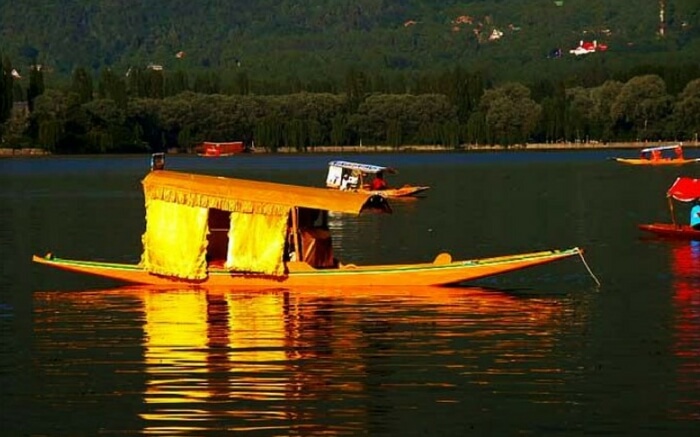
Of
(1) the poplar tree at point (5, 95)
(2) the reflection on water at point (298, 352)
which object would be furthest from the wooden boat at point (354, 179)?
(1) the poplar tree at point (5, 95)

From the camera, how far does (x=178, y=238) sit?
135ft

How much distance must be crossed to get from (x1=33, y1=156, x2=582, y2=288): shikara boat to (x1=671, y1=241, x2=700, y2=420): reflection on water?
3.12 m

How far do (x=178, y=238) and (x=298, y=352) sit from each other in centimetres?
959

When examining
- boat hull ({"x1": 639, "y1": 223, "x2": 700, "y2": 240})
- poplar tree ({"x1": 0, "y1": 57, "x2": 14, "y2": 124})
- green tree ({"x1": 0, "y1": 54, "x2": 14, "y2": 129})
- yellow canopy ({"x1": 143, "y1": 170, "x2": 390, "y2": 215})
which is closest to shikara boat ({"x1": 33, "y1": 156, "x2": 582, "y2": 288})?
yellow canopy ({"x1": 143, "y1": 170, "x2": 390, "y2": 215})

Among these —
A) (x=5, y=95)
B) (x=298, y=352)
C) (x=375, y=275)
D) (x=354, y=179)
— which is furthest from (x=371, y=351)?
(x=5, y=95)

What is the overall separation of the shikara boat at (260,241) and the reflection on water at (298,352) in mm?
453

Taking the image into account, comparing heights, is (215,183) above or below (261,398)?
above

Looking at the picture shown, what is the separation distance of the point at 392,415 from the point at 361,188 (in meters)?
68.2

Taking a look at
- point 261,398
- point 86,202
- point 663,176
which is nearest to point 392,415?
point 261,398

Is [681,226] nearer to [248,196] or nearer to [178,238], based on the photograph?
[248,196]

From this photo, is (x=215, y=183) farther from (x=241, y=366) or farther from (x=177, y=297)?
(x=241, y=366)

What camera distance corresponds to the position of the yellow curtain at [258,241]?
40500 mm

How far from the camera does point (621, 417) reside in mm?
26297

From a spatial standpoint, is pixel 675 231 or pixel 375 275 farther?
pixel 675 231
